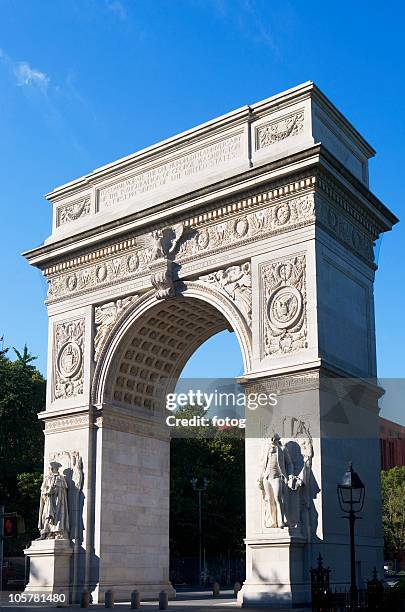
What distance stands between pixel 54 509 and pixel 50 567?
1943 millimetres

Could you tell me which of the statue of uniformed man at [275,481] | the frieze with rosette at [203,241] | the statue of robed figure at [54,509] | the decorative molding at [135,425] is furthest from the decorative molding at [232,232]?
the statue of robed figure at [54,509]

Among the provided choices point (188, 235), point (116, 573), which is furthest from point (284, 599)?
point (188, 235)

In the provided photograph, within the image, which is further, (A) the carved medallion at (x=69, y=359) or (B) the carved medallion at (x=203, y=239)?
(A) the carved medallion at (x=69, y=359)

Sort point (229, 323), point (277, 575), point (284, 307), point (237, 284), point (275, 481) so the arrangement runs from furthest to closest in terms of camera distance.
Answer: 1. point (229, 323)
2. point (237, 284)
3. point (284, 307)
4. point (275, 481)
5. point (277, 575)

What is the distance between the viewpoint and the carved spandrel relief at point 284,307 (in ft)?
84.3

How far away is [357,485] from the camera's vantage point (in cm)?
1977

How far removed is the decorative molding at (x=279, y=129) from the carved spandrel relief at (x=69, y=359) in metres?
9.71

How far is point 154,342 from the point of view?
3203cm

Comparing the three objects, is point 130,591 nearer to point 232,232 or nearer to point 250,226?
point 232,232

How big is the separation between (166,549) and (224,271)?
1158cm

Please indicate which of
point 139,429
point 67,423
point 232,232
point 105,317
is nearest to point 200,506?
point 139,429

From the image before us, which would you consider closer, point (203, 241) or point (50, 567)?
point (50, 567)

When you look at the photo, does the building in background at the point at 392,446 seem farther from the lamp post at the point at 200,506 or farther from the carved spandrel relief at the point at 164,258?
the carved spandrel relief at the point at 164,258

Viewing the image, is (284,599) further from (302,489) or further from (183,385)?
(183,385)
